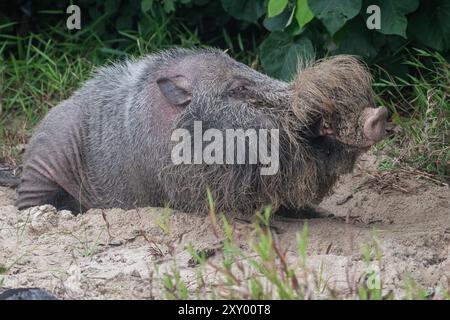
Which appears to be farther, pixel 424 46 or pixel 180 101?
pixel 424 46

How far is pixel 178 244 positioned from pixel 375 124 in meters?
1.27

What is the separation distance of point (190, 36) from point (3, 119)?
1738 millimetres

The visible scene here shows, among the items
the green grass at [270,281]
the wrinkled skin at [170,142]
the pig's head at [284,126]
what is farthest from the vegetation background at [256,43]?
the green grass at [270,281]

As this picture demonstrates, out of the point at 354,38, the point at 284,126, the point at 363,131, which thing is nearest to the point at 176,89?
the point at 284,126

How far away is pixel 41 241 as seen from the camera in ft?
18.2

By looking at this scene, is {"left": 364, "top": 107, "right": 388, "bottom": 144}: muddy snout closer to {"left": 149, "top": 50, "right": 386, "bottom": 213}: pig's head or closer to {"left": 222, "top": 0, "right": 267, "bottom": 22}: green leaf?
{"left": 149, "top": 50, "right": 386, "bottom": 213}: pig's head

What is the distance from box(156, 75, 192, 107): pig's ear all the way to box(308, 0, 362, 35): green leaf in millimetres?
1353

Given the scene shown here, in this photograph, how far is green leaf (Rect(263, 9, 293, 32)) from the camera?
7215 mm

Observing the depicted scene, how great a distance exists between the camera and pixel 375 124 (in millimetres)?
5270

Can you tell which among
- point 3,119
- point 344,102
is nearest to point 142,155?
point 344,102

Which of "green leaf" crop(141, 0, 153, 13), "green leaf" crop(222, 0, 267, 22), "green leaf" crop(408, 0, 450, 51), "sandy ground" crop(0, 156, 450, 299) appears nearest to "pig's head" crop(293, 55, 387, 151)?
"sandy ground" crop(0, 156, 450, 299)

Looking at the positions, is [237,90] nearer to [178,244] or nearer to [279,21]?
[178,244]
